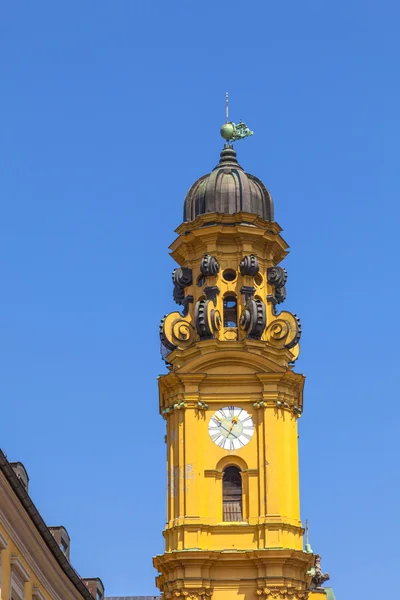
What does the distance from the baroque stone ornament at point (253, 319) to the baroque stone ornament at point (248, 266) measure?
55.2 inches

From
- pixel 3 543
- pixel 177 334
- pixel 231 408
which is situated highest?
pixel 177 334

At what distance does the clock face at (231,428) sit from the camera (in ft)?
242

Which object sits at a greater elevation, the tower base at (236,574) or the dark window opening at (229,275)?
the dark window opening at (229,275)

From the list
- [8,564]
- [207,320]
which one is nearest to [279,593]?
[207,320]

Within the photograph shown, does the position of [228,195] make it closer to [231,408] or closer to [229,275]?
[229,275]

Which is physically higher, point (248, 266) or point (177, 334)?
point (248, 266)

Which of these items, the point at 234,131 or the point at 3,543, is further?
the point at 234,131

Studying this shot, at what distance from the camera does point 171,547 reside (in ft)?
238

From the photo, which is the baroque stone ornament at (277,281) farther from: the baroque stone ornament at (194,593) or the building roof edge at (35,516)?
the building roof edge at (35,516)

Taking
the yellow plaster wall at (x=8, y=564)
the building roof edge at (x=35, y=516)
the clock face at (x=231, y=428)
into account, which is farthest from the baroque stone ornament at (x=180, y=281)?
the yellow plaster wall at (x=8, y=564)

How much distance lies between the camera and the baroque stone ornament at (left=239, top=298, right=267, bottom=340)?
74812 mm

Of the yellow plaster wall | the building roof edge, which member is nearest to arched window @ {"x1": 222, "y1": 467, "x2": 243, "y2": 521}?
the building roof edge

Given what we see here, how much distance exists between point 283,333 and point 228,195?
22.2ft

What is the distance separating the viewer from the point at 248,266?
76.1 m
